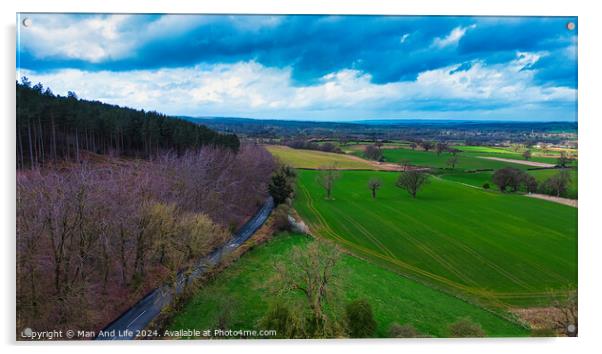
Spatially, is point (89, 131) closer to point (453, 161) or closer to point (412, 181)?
point (412, 181)

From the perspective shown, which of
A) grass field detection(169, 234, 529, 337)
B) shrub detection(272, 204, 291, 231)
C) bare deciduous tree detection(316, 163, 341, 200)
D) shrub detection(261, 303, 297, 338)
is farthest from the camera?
shrub detection(272, 204, 291, 231)

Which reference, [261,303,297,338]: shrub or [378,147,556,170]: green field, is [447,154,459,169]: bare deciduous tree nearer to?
[378,147,556,170]: green field

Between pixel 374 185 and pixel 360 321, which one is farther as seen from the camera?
pixel 374 185

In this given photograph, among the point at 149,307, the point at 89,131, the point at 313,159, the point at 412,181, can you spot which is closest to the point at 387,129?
the point at 412,181

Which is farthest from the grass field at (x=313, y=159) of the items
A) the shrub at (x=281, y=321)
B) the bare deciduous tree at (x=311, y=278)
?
the shrub at (x=281, y=321)

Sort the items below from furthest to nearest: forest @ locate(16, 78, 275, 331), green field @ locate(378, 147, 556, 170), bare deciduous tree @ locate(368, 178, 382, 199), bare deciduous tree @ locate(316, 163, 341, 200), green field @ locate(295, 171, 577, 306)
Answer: bare deciduous tree @ locate(316, 163, 341, 200)
bare deciduous tree @ locate(368, 178, 382, 199)
green field @ locate(378, 147, 556, 170)
green field @ locate(295, 171, 577, 306)
forest @ locate(16, 78, 275, 331)

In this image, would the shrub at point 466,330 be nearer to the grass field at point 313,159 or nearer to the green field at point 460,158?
the green field at point 460,158

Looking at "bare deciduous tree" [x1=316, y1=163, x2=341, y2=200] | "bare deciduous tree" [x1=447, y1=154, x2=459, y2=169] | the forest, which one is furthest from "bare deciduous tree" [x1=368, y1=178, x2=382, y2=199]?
the forest
